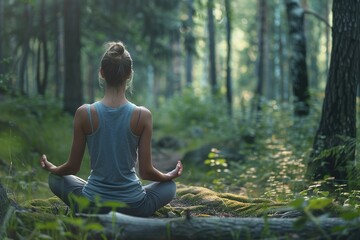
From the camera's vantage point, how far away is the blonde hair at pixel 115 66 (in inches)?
165

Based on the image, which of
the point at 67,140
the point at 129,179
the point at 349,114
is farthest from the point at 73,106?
the point at 129,179

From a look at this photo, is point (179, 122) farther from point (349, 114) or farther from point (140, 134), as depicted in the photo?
point (140, 134)

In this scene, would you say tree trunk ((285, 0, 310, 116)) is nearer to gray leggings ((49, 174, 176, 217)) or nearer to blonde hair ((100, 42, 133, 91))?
gray leggings ((49, 174, 176, 217))

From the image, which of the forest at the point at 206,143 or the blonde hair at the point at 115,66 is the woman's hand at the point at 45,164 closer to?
the forest at the point at 206,143

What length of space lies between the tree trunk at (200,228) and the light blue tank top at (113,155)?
2.24 feet

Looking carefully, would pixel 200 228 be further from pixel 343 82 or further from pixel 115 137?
pixel 343 82

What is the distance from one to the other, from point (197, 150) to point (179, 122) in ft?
28.0

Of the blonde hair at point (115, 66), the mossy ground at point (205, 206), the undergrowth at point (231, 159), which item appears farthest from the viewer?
the undergrowth at point (231, 159)

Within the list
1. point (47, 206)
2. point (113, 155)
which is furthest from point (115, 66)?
point (47, 206)

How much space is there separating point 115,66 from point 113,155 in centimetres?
70

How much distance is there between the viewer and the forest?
3570mm

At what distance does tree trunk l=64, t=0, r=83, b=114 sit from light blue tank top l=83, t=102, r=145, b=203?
10.0m

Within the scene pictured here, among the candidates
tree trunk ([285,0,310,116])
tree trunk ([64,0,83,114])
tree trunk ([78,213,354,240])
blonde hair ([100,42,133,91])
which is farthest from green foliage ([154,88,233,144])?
tree trunk ([78,213,354,240])

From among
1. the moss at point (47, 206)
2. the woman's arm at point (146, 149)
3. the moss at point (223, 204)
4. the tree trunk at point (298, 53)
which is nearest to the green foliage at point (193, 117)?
the tree trunk at point (298, 53)
